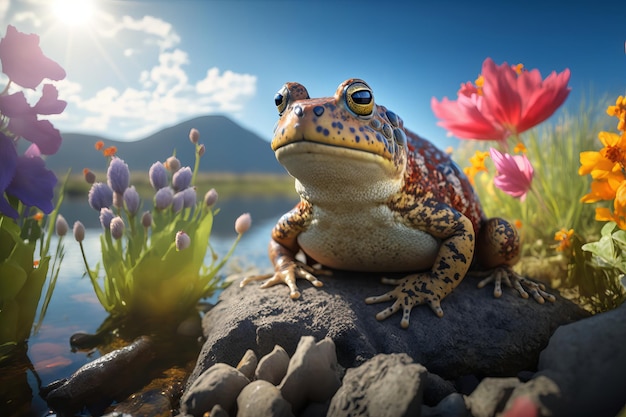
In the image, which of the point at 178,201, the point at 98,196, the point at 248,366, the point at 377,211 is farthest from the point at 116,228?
the point at 377,211

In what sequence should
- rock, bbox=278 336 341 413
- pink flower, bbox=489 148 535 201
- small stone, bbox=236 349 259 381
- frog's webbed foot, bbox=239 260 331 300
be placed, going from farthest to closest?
pink flower, bbox=489 148 535 201
frog's webbed foot, bbox=239 260 331 300
small stone, bbox=236 349 259 381
rock, bbox=278 336 341 413

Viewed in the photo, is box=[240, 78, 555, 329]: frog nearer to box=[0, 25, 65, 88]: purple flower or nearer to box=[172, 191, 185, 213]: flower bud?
box=[172, 191, 185, 213]: flower bud

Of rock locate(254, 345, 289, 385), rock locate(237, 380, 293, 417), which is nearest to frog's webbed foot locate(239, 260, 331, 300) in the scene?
rock locate(254, 345, 289, 385)

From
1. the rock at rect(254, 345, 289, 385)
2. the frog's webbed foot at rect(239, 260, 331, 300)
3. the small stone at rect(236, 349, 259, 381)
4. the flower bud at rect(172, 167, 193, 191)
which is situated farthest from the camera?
the flower bud at rect(172, 167, 193, 191)

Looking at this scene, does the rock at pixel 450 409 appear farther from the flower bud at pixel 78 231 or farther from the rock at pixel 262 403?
the flower bud at pixel 78 231

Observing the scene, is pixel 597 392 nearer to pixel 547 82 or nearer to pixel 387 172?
pixel 387 172

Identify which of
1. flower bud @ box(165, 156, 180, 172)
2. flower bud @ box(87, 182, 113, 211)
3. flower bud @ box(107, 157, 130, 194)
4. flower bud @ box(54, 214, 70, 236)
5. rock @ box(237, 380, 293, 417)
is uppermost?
flower bud @ box(165, 156, 180, 172)

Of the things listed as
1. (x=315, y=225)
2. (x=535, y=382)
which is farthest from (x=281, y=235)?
(x=535, y=382)
